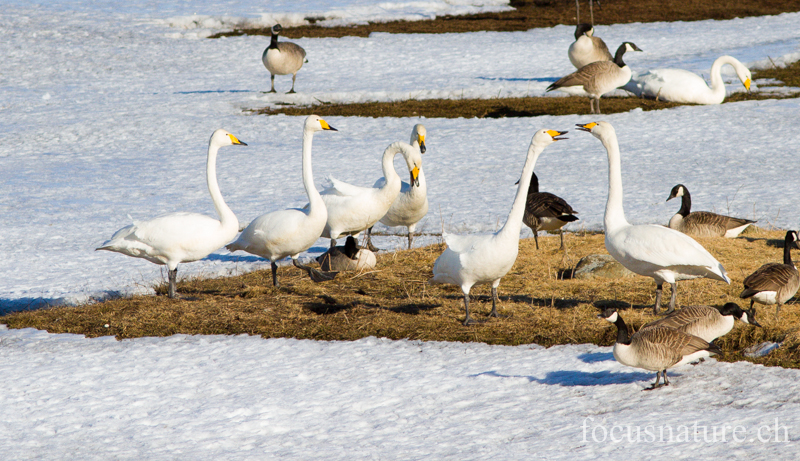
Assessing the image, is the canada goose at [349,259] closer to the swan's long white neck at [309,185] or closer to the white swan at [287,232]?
the white swan at [287,232]

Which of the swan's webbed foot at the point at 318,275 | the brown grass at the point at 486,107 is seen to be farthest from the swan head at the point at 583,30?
the swan's webbed foot at the point at 318,275

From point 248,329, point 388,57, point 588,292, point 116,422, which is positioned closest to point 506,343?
point 588,292

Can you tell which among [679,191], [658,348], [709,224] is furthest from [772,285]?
[679,191]

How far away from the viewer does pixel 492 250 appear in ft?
20.4

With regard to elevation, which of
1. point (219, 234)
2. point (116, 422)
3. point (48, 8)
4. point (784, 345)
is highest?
point (48, 8)

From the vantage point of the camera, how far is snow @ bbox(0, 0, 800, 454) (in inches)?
191

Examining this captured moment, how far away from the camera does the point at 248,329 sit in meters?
6.80

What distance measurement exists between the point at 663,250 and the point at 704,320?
96 centimetres

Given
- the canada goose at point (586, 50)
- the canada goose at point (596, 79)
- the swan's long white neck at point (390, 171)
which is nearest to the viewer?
the swan's long white neck at point (390, 171)

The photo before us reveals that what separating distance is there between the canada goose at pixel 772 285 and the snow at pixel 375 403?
0.98 meters

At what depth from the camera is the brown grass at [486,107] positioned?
1725 cm

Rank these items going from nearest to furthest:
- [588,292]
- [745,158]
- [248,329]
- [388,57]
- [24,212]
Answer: [248,329] < [588,292] < [24,212] < [745,158] < [388,57]

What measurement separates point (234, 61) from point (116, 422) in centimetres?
1960

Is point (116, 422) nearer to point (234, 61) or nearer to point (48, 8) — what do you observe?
point (234, 61)
